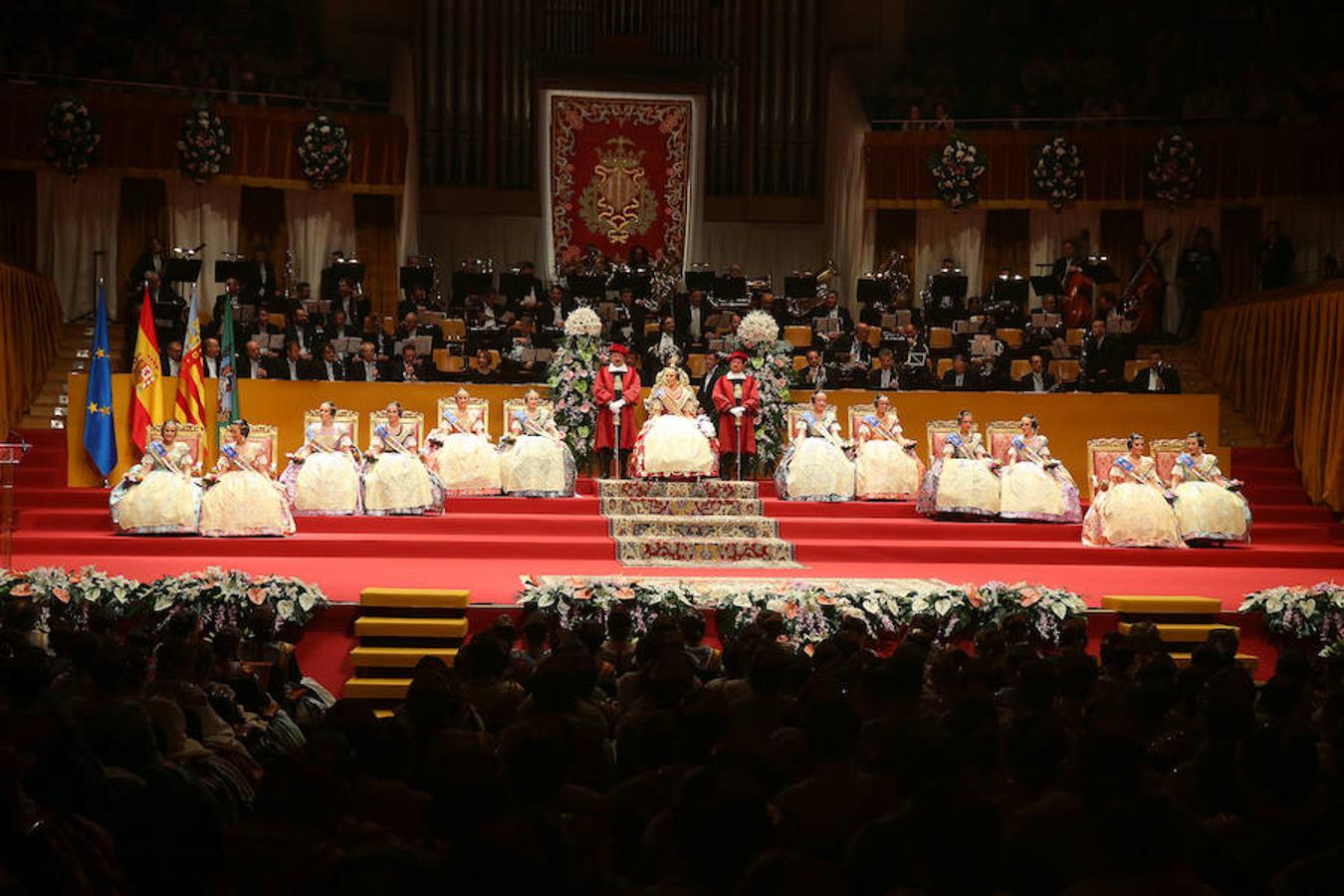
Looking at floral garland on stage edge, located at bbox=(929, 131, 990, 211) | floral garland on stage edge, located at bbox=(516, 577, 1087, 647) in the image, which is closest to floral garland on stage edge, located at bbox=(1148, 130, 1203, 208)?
floral garland on stage edge, located at bbox=(929, 131, 990, 211)

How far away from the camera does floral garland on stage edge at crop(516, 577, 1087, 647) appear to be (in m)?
9.59

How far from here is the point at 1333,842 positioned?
359 cm

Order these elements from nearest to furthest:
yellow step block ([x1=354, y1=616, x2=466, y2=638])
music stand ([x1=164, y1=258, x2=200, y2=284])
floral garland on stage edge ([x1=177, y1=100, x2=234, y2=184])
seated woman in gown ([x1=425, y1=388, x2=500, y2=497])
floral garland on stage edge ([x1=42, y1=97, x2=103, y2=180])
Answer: yellow step block ([x1=354, y1=616, x2=466, y2=638])
seated woman in gown ([x1=425, y1=388, x2=500, y2=497])
music stand ([x1=164, y1=258, x2=200, y2=284])
floral garland on stage edge ([x1=42, y1=97, x2=103, y2=180])
floral garland on stage edge ([x1=177, y1=100, x2=234, y2=184])

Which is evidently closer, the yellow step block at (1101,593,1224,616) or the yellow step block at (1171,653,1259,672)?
the yellow step block at (1171,653,1259,672)

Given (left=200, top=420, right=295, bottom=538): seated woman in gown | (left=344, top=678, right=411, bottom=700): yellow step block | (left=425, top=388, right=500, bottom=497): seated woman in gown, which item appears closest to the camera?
(left=344, top=678, right=411, bottom=700): yellow step block

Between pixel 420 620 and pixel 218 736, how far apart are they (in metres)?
5.01

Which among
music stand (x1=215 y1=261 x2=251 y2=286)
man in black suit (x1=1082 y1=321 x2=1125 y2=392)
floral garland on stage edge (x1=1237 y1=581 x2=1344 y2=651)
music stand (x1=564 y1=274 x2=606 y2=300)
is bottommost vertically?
floral garland on stage edge (x1=1237 y1=581 x2=1344 y2=651)

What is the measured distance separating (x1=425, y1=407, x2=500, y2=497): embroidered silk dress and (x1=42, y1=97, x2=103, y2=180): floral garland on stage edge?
6471 millimetres

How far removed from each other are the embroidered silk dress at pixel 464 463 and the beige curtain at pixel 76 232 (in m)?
6.70

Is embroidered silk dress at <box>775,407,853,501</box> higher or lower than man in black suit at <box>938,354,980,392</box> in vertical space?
lower

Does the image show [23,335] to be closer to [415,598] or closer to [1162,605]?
[415,598]

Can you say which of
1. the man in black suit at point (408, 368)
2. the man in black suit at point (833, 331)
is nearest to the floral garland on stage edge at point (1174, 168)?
the man in black suit at point (833, 331)

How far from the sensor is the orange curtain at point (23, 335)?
49.5 ft

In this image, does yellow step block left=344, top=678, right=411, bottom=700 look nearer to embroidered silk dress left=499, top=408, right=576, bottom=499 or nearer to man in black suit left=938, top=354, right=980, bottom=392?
embroidered silk dress left=499, top=408, right=576, bottom=499
